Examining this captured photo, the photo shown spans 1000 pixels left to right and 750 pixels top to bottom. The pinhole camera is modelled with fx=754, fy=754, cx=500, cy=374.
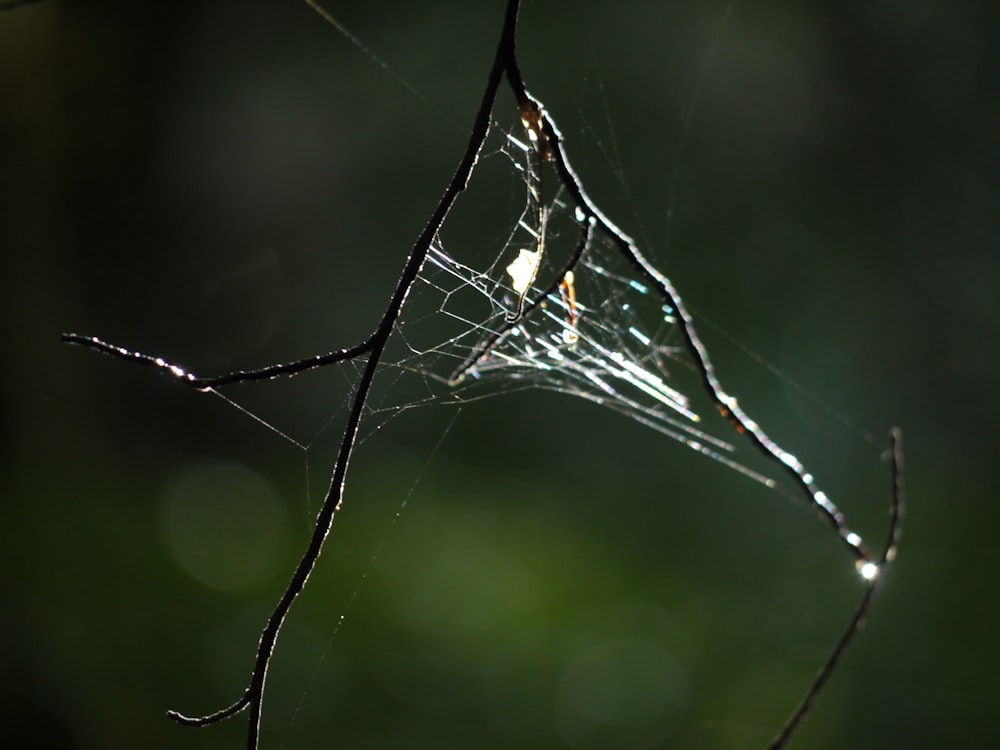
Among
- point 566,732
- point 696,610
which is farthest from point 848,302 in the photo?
point 566,732

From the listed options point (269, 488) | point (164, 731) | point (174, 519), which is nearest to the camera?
point (164, 731)

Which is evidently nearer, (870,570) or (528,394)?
(870,570)

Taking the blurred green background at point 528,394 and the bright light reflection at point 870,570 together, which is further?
the blurred green background at point 528,394

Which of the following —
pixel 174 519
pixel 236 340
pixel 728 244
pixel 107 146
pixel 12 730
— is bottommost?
pixel 12 730

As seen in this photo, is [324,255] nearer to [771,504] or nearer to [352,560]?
[352,560]

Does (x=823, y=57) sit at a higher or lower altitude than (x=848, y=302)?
higher

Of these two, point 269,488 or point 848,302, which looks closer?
point 269,488

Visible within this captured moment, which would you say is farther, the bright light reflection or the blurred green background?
the blurred green background

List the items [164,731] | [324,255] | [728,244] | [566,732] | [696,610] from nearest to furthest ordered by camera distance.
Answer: [164,731], [566,732], [696,610], [728,244], [324,255]
